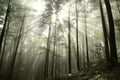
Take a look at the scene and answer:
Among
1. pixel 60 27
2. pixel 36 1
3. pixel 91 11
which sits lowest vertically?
pixel 60 27

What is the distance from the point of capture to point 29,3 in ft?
56.5

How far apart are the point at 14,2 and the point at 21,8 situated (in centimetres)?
100

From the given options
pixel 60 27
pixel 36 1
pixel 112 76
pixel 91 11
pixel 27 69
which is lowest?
pixel 27 69

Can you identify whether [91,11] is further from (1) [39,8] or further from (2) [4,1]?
(2) [4,1]

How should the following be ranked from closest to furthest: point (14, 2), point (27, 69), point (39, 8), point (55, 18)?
point (14, 2)
point (39, 8)
point (55, 18)
point (27, 69)

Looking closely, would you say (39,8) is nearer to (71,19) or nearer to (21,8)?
(21,8)

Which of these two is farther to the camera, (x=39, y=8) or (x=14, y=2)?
(x=39, y=8)

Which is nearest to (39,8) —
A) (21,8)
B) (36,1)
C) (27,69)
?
(36,1)

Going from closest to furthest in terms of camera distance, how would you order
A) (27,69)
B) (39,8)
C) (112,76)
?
(112,76), (39,8), (27,69)

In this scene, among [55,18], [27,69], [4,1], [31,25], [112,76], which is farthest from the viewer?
[27,69]

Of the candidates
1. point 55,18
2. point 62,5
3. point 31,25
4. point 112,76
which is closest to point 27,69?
point 31,25

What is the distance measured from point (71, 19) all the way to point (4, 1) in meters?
8.87

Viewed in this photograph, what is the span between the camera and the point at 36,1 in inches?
696

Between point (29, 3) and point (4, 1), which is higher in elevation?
point (29, 3)
